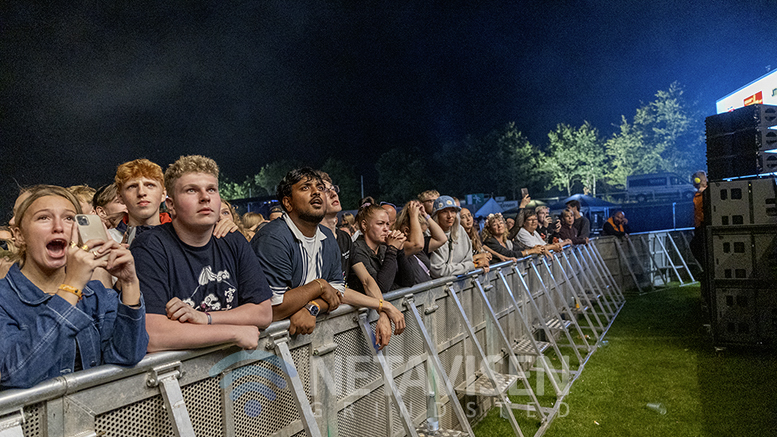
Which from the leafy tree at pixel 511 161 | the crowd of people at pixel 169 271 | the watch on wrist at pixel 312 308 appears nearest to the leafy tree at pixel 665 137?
the leafy tree at pixel 511 161

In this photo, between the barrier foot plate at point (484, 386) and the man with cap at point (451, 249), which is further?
the man with cap at point (451, 249)

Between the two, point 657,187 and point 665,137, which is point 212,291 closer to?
point 657,187

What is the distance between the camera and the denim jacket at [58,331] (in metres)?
1.75

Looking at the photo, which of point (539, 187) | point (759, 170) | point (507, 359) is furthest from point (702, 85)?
point (507, 359)

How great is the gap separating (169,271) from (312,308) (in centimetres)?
84

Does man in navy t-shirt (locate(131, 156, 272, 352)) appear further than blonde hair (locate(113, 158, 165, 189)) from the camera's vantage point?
No

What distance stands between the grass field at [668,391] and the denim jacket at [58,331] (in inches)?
162

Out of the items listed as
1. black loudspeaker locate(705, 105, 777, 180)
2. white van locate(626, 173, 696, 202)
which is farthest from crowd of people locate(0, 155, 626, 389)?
white van locate(626, 173, 696, 202)

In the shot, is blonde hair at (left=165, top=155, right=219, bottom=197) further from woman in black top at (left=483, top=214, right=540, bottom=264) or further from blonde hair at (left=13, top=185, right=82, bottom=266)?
woman in black top at (left=483, top=214, right=540, bottom=264)

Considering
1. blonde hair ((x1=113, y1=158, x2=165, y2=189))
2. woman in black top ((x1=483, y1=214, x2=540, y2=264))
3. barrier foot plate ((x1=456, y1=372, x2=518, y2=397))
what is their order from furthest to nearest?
woman in black top ((x1=483, y1=214, x2=540, y2=264)) < barrier foot plate ((x1=456, y1=372, x2=518, y2=397)) < blonde hair ((x1=113, y1=158, x2=165, y2=189))

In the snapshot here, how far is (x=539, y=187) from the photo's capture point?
60562 mm

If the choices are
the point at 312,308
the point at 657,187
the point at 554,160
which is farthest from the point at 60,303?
the point at 554,160

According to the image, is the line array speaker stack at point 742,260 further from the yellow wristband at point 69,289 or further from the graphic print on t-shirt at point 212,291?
the yellow wristband at point 69,289

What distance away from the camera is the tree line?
41706mm
